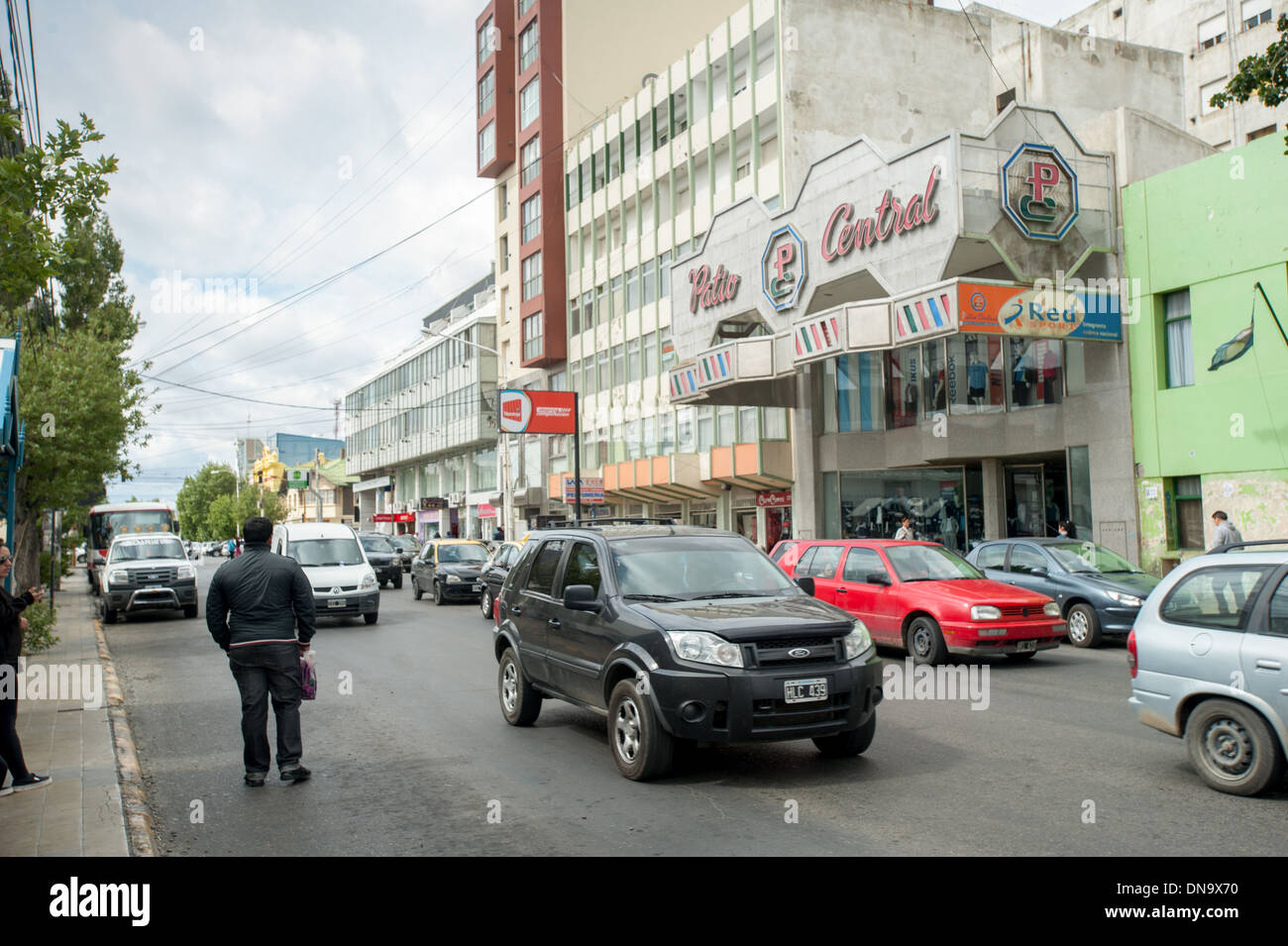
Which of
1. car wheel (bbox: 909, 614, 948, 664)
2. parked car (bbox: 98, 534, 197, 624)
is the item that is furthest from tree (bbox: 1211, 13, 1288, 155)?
parked car (bbox: 98, 534, 197, 624)

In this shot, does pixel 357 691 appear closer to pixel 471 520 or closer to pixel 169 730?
pixel 169 730

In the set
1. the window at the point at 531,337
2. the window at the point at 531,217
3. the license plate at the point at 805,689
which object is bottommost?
the license plate at the point at 805,689

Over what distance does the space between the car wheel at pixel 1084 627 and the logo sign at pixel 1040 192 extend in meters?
9.74

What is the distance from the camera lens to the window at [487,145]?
5384cm

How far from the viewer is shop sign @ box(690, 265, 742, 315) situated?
Answer: 31.5m

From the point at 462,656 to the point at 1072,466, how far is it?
1548cm

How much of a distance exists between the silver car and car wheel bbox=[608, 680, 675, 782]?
3.31 metres

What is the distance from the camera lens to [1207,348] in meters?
20.6

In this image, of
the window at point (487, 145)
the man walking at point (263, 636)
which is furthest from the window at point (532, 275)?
the man walking at point (263, 636)

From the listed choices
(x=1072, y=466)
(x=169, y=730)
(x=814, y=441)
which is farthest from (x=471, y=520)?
(x=169, y=730)

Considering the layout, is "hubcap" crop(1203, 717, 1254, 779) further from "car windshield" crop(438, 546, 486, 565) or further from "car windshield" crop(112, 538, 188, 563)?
"car windshield" crop(112, 538, 188, 563)

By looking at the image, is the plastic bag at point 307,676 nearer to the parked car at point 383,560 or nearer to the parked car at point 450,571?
the parked car at point 450,571

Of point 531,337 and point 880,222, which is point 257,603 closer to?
point 880,222
